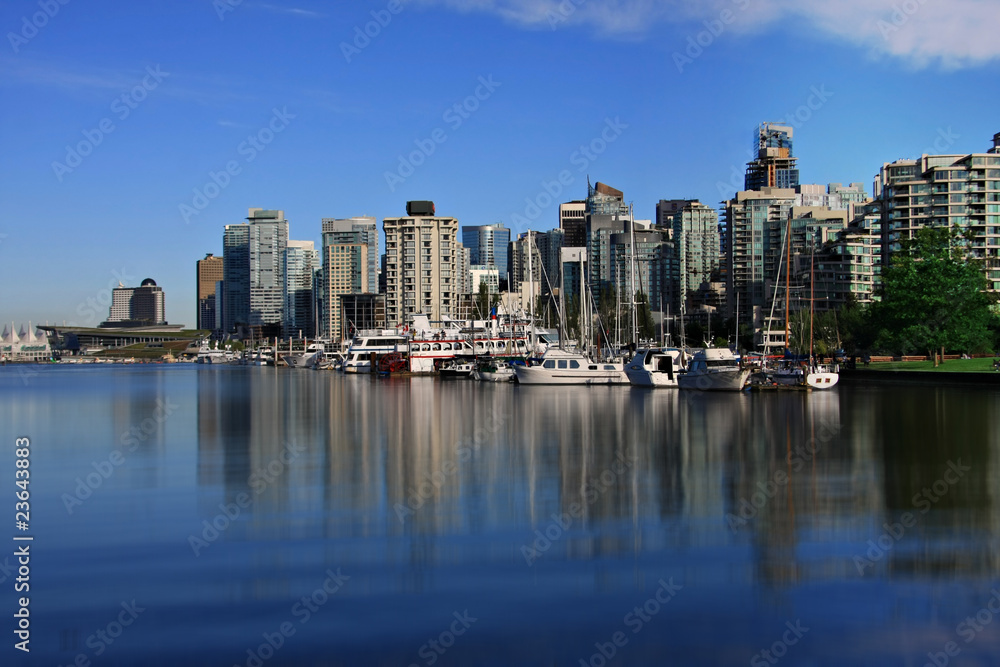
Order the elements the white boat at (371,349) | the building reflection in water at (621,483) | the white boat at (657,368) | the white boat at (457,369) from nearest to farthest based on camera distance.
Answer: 1. the building reflection in water at (621,483)
2. the white boat at (657,368)
3. the white boat at (457,369)
4. the white boat at (371,349)

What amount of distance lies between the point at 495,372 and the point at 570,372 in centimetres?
1377

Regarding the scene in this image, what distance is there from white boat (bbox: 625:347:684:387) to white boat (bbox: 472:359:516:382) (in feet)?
45.5

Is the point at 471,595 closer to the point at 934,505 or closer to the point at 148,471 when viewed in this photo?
the point at 934,505

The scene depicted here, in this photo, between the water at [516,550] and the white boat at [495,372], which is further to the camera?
the white boat at [495,372]

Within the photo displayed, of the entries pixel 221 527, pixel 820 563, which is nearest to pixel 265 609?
pixel 221 527

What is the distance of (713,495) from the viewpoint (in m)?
21.2

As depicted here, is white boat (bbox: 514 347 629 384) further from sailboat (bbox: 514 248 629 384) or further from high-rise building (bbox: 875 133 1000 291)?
high-rise building (bbox: 875 133 1000 291)

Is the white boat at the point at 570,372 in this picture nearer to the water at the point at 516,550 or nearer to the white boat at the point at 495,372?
the white boat at the point at 495,372

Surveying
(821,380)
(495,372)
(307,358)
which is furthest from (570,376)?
(307,358)

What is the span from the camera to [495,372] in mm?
91500

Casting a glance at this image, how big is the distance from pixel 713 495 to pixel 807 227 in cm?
18852

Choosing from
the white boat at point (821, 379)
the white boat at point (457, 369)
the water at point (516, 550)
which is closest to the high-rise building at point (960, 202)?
the white boat at point (457, 369)

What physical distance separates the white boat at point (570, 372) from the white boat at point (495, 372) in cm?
584

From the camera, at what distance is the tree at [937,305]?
80.8 metres
